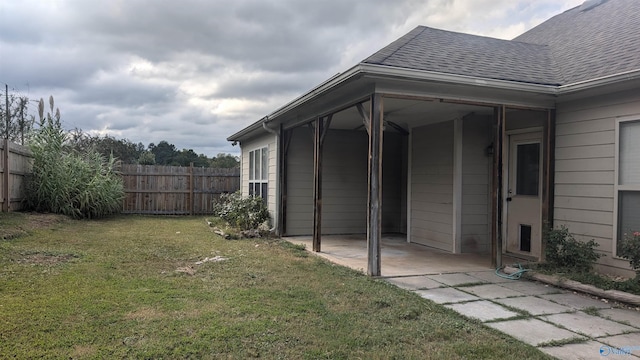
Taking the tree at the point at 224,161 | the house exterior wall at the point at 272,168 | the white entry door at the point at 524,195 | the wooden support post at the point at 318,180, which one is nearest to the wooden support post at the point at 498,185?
the white entry door at the point at 524,195

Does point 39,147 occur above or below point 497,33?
below

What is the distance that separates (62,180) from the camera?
9781mm

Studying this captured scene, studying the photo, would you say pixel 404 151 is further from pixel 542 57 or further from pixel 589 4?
pixel 589 4

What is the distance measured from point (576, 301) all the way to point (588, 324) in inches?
30.7

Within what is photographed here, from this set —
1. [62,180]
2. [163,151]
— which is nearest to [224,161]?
[163,151]

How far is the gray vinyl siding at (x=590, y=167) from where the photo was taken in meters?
4.73

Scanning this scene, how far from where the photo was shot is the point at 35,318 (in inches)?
123

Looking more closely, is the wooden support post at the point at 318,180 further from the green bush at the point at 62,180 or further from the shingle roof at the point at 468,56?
the green bush at the point at 62,180

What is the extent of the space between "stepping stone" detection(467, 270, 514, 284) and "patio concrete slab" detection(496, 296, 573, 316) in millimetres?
704

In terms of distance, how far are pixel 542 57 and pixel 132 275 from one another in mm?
6976

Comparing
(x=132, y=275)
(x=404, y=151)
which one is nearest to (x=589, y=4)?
(x=404, y=151)

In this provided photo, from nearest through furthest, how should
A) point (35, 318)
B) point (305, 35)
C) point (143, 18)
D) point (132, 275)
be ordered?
point (35, 318) < point (132, 275) < point (143, 18) < point (305, 35)

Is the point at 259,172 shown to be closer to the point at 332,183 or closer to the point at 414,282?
the point at 332,183

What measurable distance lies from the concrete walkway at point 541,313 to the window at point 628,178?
1.17 meters
